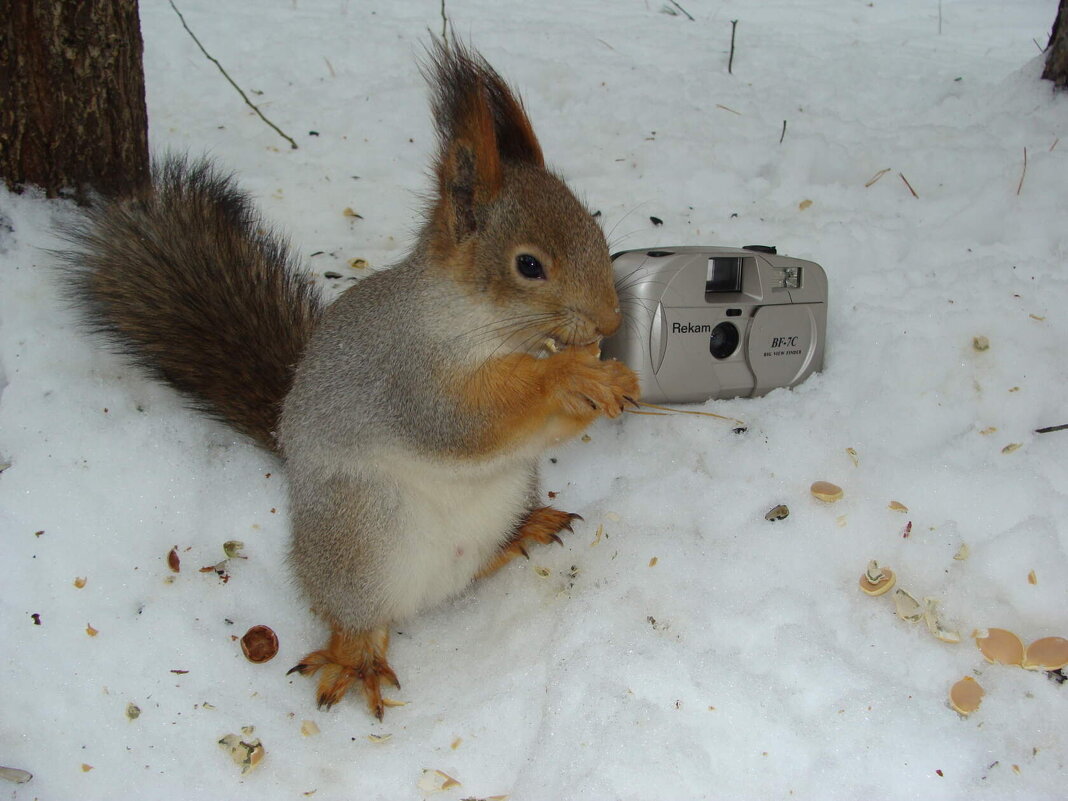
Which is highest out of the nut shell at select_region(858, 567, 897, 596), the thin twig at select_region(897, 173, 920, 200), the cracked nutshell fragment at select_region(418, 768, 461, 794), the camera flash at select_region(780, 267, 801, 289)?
the thin twig at select_region(897, 173, 920, 200)

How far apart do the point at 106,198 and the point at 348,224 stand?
725 millimetres

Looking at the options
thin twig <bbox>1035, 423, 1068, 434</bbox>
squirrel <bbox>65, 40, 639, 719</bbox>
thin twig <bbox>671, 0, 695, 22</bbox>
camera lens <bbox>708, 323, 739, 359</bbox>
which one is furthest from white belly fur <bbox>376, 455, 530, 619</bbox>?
thin twig <bbox>671, 0, 695, 22</bbox>

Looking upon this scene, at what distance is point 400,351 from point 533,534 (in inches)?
21.6

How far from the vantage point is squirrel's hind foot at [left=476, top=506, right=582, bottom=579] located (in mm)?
1905

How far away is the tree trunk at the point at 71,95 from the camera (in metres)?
1.99

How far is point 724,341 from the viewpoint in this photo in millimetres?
2098

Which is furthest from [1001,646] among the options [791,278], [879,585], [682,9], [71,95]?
[682,9]

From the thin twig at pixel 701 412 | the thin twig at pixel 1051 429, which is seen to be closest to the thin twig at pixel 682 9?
the thin twig at pixel 701 412

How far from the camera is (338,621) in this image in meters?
1.71

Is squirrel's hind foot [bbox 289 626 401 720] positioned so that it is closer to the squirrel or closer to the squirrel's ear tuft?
the squirrel

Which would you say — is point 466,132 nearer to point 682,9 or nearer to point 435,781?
point 435,781

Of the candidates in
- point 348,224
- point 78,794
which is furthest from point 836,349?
point 78,794

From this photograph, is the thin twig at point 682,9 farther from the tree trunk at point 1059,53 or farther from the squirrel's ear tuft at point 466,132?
the squirrel's ear tuft at point 466,132

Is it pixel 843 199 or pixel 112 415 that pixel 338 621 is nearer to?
pixel 112 415
